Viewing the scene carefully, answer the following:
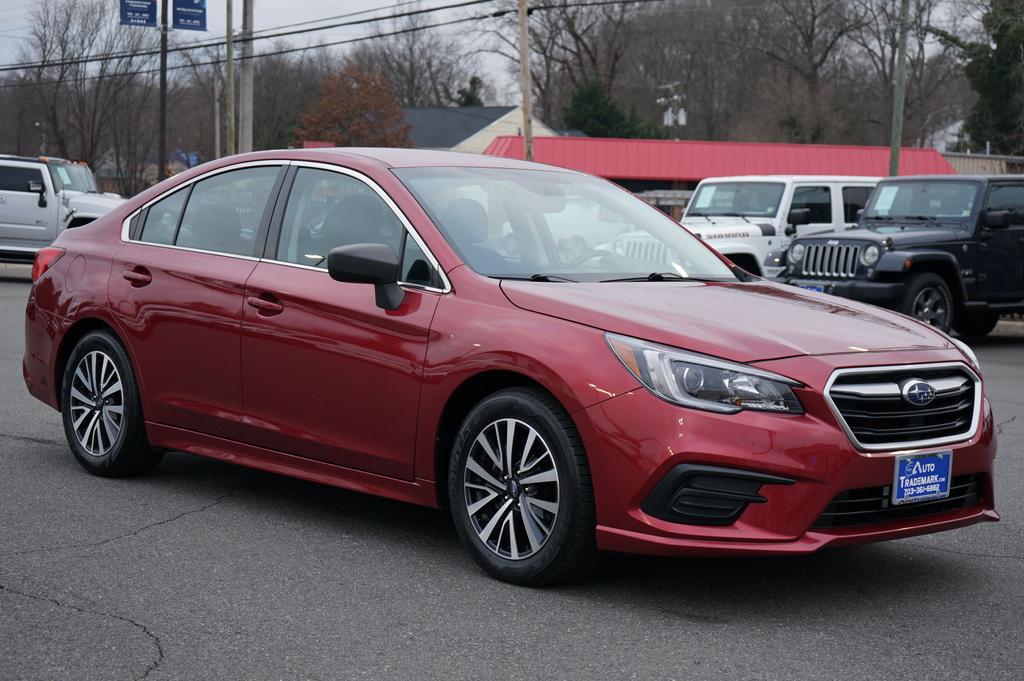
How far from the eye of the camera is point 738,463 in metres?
4.39

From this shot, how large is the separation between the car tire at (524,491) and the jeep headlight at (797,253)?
34.6 ft

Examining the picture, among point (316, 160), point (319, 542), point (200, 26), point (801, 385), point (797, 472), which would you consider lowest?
point (319, 542)

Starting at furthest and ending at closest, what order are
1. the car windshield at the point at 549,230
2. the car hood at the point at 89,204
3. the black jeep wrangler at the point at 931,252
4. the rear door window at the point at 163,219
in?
the car hood at the point at 89,204 → the black jeep wrangler at the point at 931,252 → the rear door window at the point at 163,219 → the car windshield at the point at 549,230

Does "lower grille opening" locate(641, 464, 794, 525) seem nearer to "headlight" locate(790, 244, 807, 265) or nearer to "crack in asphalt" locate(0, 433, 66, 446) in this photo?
"crack in asphalt" locate(0, 433, 66, 446)

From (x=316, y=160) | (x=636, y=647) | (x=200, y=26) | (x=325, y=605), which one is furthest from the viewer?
(x=200, y=26)

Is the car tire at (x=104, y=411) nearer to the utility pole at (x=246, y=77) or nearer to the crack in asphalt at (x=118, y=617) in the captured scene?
the crack in asphalt at (x=118, y=617)

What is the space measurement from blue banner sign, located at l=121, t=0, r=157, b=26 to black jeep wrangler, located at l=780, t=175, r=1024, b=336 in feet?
93.1

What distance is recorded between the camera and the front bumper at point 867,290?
1402 centimetres

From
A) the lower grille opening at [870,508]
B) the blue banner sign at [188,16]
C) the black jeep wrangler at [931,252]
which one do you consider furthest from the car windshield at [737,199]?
the blue banner sign at [188,16]

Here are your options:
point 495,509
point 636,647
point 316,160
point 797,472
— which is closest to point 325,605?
point 495,509

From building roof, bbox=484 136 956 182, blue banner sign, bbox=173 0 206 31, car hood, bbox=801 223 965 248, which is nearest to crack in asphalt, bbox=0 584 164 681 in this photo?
car hood, bbox=801 223 965 248

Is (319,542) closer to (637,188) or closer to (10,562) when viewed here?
(10,562)

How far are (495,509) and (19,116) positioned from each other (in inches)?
2532

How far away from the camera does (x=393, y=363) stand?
5246 millimetres
